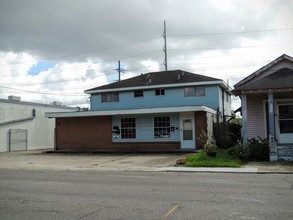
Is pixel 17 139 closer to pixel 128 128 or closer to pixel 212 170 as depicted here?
pixel 128 128

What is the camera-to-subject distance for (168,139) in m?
28.7

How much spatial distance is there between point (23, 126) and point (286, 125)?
85.8 feet

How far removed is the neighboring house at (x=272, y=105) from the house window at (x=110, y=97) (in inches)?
569

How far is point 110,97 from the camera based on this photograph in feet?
115

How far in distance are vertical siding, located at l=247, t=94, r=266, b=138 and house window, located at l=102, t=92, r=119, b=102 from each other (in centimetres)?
1447

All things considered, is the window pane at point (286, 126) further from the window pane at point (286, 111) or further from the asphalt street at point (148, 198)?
the asphalt street at point (148, 198)

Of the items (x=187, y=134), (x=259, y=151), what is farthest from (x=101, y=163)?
(x=187, y=134)

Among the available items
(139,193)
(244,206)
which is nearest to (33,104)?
(139,193)

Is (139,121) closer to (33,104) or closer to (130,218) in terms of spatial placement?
(33,104)

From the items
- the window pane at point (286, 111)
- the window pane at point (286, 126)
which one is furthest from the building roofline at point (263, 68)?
the window pane at point (286, 126)

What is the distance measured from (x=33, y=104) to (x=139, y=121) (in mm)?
16560

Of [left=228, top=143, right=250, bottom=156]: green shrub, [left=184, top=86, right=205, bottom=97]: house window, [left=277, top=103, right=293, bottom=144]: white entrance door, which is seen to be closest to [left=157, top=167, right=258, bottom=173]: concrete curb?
[left=228, top=143, right=250, bottom=156]: green shrub

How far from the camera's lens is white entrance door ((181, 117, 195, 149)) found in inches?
1103

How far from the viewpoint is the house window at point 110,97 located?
3475 centimetres
